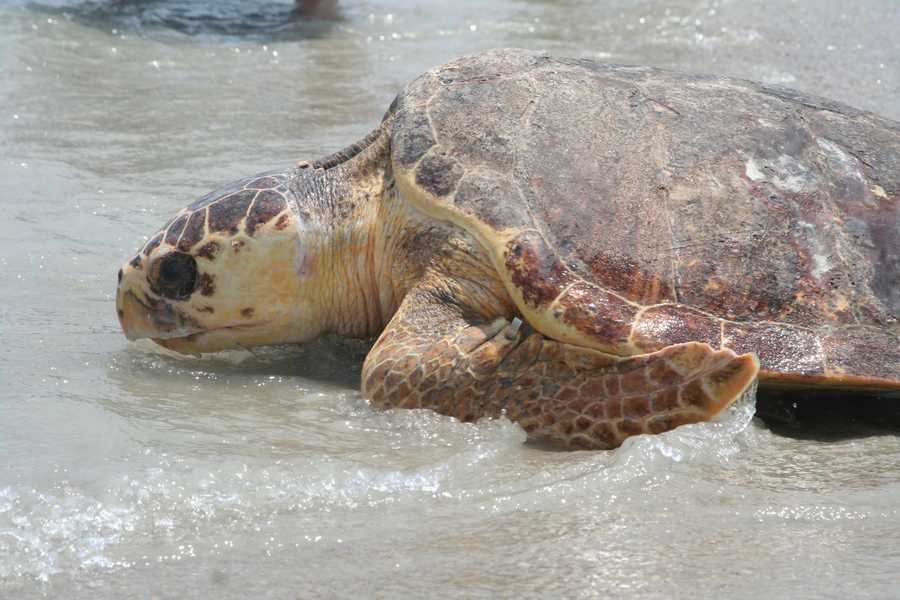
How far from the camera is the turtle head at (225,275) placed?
123 inches

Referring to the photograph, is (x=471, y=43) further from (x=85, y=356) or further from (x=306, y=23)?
(x=85, y=356)

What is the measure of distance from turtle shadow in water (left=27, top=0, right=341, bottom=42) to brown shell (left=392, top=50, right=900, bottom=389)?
16.8 ft

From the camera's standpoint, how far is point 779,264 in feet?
9.06

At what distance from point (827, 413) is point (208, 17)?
21.5 ft

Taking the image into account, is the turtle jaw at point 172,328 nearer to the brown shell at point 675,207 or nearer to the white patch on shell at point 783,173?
the brown shell at point 675,207

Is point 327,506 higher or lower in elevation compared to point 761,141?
lower

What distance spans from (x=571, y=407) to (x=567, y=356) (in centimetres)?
14

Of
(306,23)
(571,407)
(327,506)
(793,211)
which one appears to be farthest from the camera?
(306,23)

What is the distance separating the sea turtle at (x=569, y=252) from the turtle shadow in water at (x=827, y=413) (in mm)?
124


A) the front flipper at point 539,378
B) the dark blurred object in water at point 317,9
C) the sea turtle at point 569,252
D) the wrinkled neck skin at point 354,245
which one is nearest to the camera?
the front flipper at point 539,378

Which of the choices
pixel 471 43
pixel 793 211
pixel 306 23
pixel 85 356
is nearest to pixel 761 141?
pixel 793 211

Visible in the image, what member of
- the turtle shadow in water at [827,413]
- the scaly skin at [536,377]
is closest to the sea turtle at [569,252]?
the scaly skin at [536,377]

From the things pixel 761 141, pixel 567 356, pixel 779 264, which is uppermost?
pixel 761 141

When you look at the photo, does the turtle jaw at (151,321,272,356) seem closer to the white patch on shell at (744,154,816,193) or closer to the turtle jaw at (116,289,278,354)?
the turtle jaw at (116,289,278,354)
